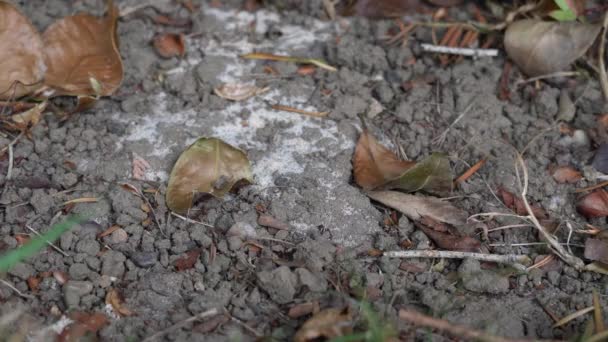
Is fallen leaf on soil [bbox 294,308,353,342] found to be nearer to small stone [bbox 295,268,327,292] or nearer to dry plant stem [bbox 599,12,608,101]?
small stone [bbox 295,268,327,292]

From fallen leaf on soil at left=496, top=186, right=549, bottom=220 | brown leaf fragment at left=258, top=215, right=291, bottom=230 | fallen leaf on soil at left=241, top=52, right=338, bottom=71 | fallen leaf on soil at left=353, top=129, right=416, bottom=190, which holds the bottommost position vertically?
fallen leaf on soil at left=496, top=186, right=549, bottom=220

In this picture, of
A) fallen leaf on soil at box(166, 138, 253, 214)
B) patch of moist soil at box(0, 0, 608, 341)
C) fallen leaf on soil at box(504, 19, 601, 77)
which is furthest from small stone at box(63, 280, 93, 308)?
fallen leaf on soil at box(504, 19, 601, 77)

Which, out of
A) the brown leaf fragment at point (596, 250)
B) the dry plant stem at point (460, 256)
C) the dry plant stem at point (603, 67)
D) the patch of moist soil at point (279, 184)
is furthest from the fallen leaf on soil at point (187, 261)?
the dry plant stem at point (603, 67)

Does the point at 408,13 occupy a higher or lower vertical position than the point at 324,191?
higher

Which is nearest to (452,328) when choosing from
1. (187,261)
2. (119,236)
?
(187,261)

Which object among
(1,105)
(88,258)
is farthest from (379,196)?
(1,105)

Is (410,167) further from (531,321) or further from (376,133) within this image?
(531,321)
